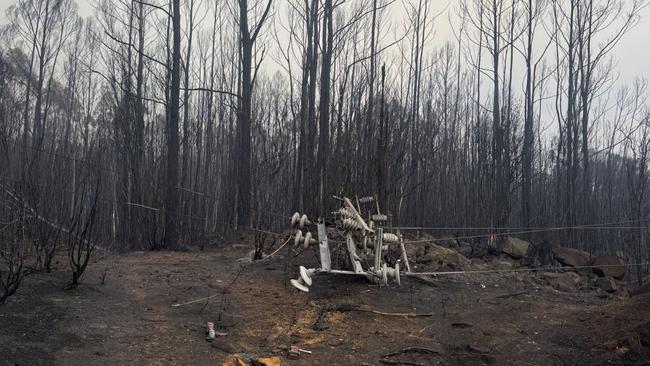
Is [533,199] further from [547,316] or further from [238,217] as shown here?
[547,316]

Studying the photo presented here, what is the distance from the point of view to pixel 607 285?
27.5ft

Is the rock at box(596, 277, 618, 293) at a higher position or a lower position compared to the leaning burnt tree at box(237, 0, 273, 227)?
lower

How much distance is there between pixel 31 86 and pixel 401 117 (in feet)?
64.6

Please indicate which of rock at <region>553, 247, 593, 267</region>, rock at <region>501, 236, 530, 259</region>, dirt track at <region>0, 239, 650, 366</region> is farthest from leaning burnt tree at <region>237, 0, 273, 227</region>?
rock at <region>553, 247, 593, 267</region>

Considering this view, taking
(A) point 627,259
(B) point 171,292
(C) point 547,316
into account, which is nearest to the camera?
(C) point 547,316

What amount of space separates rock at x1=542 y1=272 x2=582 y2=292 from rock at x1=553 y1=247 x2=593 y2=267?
1.59 meters

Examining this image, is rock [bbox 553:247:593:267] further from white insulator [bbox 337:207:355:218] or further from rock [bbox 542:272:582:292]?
white insulator [bbox 337:207:355:218]

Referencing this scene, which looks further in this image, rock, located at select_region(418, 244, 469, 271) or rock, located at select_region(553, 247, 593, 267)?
rock, located at select_region(553, 247, 593, 267)

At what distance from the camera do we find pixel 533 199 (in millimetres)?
18453

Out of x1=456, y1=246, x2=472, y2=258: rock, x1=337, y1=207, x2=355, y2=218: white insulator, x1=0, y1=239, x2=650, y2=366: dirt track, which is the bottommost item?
x1=0, y1=239, x2=650, y2=366: dirt track

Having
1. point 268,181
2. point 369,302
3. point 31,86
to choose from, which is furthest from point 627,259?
point 31,86

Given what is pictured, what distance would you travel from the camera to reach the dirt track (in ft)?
15.1

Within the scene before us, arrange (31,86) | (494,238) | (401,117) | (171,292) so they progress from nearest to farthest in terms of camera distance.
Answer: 1. (171,292)
2. (401,117)
3. (494,238)
4. (31,86)

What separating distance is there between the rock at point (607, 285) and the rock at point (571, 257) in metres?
1.56
